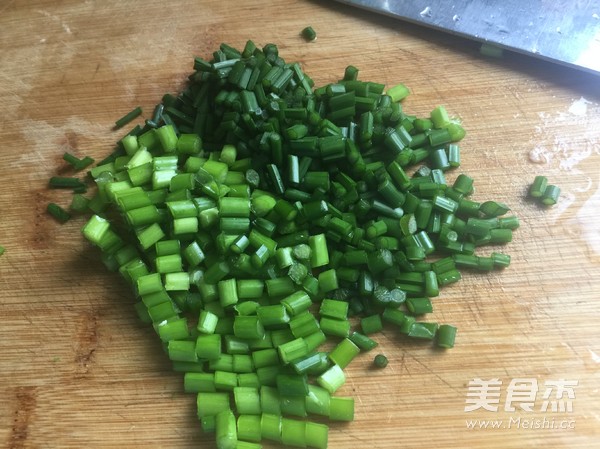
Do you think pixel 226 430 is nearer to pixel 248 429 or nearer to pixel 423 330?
pixel 248 429

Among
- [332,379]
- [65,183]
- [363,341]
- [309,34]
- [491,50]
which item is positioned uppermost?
[491,50]

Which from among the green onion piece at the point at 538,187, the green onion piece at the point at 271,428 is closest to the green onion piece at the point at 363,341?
the green onion piece at the point at 271,428

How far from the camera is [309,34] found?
8.73 feet

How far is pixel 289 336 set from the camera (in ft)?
7.17

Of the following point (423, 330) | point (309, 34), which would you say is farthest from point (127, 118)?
point (423, 330)

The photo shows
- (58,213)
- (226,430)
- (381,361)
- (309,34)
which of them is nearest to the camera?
(226,430)

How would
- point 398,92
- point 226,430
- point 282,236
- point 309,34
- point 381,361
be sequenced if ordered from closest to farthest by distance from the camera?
point 226,430 < point 381,361 < point 282,236 < point 398,92 < point 309,34

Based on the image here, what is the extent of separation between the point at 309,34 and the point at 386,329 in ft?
4.69

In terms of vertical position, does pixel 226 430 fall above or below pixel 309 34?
below

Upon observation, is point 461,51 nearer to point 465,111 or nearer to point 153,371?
point 465,111

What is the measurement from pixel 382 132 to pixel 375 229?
440mm

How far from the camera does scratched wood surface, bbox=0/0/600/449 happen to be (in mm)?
2094

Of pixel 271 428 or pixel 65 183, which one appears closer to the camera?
pixel 271 428

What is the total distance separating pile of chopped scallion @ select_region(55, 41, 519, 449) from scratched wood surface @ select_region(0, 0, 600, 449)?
108 millimetres
